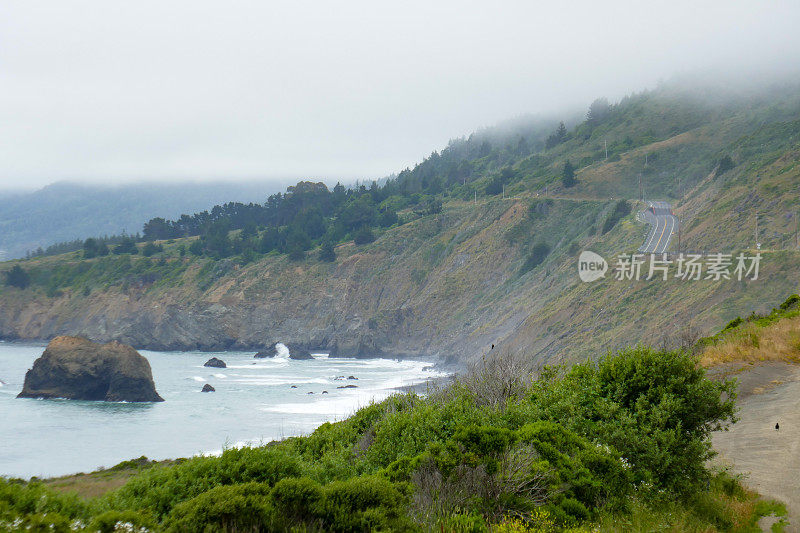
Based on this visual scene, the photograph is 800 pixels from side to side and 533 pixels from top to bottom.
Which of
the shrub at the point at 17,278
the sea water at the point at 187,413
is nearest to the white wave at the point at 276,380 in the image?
the sea water at the point at 187,413

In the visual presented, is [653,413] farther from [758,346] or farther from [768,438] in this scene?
[758,346]

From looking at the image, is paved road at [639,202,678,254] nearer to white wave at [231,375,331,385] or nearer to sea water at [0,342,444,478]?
sea water at [0,342,444,478]

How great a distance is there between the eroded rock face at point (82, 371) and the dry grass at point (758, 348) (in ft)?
163

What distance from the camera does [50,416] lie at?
48.7 metres

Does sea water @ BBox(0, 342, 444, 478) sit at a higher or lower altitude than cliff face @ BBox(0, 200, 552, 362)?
lower

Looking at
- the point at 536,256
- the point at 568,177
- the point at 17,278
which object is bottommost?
the point at 536,256

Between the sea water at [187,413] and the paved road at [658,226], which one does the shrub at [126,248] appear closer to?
the sea water at [187,413]

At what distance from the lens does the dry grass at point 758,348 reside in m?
16.1

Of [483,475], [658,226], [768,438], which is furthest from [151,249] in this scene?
[483,475]

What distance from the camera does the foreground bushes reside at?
17.5 feet

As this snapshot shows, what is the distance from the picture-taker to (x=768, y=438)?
10.1 m

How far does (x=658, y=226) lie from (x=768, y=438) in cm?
5508

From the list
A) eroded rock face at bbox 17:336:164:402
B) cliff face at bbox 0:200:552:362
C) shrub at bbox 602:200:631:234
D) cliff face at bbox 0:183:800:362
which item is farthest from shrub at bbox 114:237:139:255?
shrub at bbox 602:200:631:234

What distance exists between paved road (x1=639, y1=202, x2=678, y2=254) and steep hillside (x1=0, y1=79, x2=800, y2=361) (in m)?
1.44
